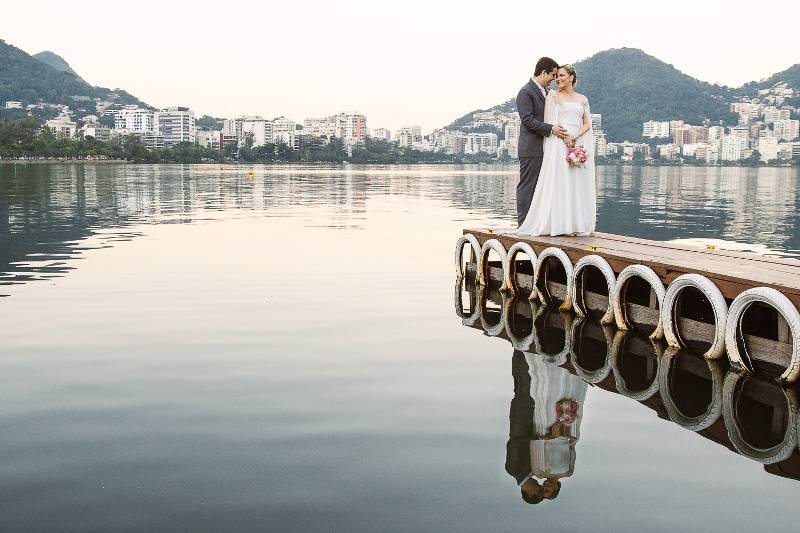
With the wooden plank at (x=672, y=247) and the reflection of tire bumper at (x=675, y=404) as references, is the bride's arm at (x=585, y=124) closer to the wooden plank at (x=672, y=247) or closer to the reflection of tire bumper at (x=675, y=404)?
the wooden plank at (x=672, y=247)

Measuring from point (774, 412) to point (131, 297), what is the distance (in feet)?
25.7

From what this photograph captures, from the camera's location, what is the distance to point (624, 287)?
9.29 m

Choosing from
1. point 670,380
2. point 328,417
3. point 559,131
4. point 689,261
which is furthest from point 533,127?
point 328,417

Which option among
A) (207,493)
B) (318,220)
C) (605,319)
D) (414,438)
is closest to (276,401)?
(414,438)

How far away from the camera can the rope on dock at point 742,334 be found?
21.7ft

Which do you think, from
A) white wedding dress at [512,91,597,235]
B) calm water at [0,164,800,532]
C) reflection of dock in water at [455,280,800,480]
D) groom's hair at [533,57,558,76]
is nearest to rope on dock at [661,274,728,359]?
reflection of dock in water at [455,280,800,480]

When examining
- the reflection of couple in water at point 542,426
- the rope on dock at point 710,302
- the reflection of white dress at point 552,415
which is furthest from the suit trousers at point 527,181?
the reflection of couple in water at point 542,426

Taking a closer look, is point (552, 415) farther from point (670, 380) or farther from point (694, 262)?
point (694, 262)

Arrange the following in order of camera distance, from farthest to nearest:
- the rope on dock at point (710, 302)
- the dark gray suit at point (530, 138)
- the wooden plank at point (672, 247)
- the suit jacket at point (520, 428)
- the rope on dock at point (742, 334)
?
1. the dark gray suit at point (530, 138)
2. the wooden plank at point (672, 247)
3. the rope on dock at point (710, 302)
4. the rope on dock at point (742, 334)
5. the suit jacket at point (520, 428)

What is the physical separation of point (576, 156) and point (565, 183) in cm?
42

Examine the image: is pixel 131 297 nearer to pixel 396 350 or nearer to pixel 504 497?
pixel 396 350

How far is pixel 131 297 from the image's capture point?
11.1m

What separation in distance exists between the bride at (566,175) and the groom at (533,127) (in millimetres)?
155

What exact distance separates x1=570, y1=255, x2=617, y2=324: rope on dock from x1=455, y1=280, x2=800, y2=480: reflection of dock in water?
14cm
